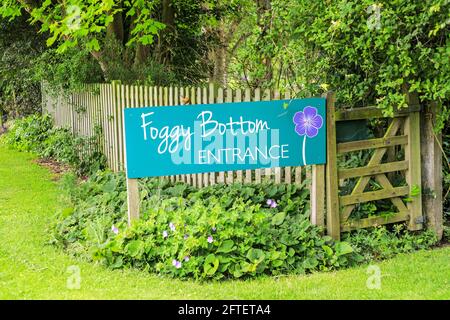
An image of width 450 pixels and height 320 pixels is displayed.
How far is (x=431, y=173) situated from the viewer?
7211mm

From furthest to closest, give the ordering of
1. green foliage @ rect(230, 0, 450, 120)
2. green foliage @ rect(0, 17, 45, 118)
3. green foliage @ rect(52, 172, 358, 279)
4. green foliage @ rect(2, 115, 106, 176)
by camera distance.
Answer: green foliage @ rect(0, 17, 45, 118) < green foliage @ rect(2, 115, 106, 176) < green foliage @ rect(230, 0, 450, 120) < green foliage @ rect(52, 172, 358, 279)

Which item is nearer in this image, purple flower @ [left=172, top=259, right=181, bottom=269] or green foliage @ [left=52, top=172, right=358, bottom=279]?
purple flower @ [left=172, top=259, right=181, bottom=269]

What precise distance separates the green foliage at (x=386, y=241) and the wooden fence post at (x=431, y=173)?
182 millimetres

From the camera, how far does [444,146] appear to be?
754cm

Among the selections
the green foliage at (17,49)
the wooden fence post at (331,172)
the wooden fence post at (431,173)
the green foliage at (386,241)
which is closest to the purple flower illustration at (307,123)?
the wooden fence post at (331,172)

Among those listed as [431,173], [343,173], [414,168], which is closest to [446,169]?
[431,173]

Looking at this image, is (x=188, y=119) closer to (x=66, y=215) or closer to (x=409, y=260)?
(x=66, y=215)

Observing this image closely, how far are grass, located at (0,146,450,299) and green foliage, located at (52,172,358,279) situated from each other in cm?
16

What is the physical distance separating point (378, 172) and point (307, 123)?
1.06 metres

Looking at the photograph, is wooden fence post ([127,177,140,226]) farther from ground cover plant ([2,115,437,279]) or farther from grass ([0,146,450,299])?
grass ([0,146,450,299])

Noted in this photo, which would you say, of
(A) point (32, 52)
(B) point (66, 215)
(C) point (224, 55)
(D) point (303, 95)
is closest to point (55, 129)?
(A) point (32, 52)

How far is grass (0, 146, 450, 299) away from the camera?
5.18 metres

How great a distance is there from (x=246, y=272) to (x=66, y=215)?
2.78 metres

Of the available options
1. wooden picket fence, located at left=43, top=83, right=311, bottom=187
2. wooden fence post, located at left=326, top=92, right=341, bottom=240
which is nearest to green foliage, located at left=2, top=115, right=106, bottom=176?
wooden picket fence, located at left=43, top=83, right=311, bottom=187
